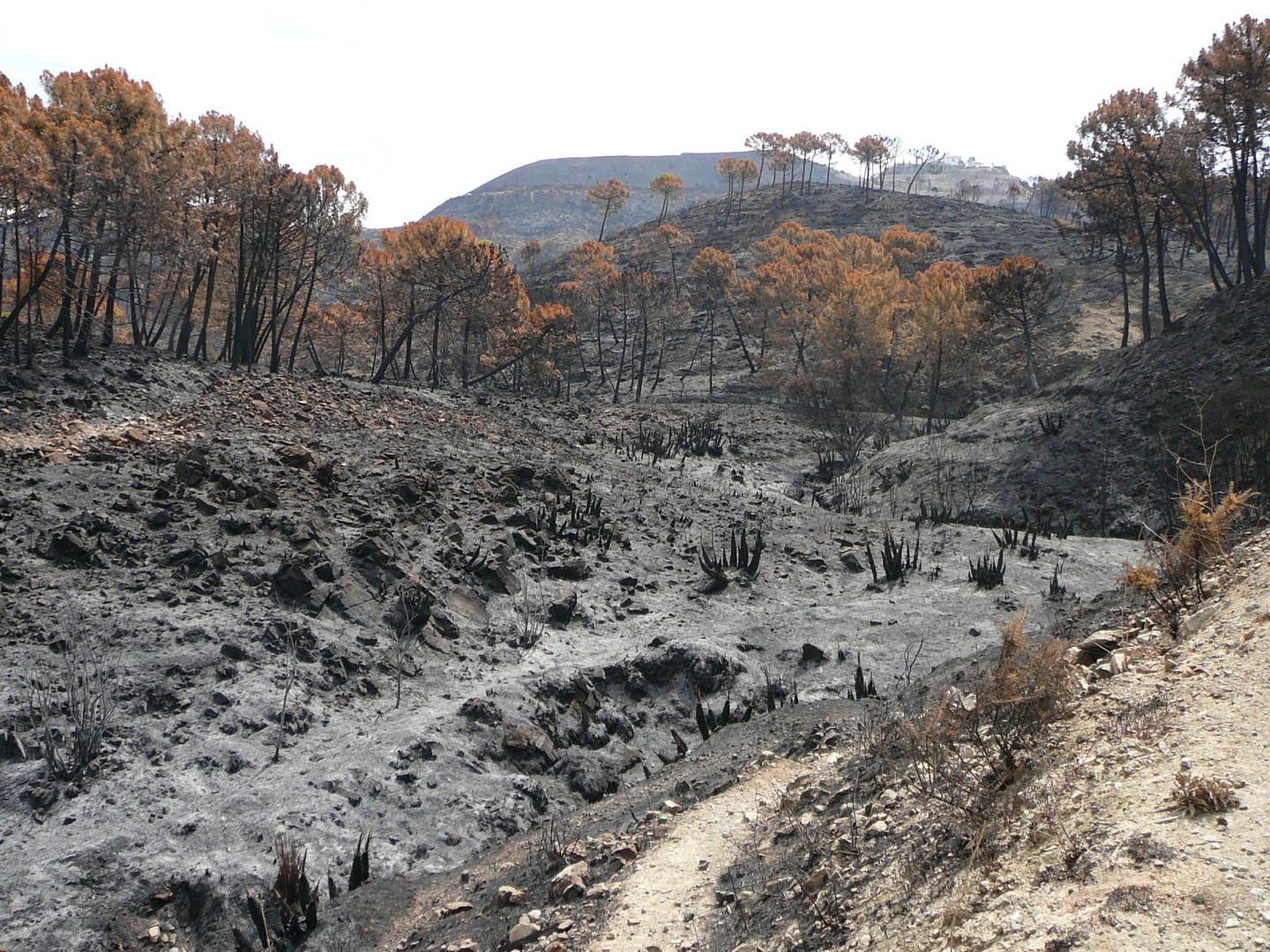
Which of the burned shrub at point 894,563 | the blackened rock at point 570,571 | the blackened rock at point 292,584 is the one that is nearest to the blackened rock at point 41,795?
the blackened rock at point 292,584

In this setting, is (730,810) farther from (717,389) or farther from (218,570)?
(717,389)

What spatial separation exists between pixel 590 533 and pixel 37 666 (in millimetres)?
8398

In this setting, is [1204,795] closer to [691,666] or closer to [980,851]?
[980,851]

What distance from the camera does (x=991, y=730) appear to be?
A: 464 cm

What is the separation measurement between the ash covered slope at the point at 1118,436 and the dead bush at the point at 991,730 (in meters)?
14.2

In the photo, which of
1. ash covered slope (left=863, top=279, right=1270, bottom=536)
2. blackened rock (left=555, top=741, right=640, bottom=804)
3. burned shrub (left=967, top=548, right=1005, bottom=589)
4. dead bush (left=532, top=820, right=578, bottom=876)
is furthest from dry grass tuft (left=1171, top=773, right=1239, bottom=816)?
ash covered slope (left=863, top=279, right=1270, bottom=536)

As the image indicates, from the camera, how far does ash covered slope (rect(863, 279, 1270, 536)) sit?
18.0 m

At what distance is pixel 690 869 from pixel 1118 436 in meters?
21.2

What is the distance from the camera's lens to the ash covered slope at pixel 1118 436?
18.0 metres

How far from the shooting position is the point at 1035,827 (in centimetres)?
365

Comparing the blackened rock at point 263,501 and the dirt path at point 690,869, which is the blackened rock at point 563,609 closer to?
the blackened rock at point 263,501

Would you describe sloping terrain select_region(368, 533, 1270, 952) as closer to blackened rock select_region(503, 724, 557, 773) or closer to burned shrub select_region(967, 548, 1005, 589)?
blackened rock select_region(503, 724, 557, 773)

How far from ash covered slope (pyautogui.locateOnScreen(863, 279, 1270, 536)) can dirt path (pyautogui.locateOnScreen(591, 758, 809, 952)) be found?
15069mm

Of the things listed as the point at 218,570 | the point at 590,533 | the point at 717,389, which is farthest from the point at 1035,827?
the point at 717,389
